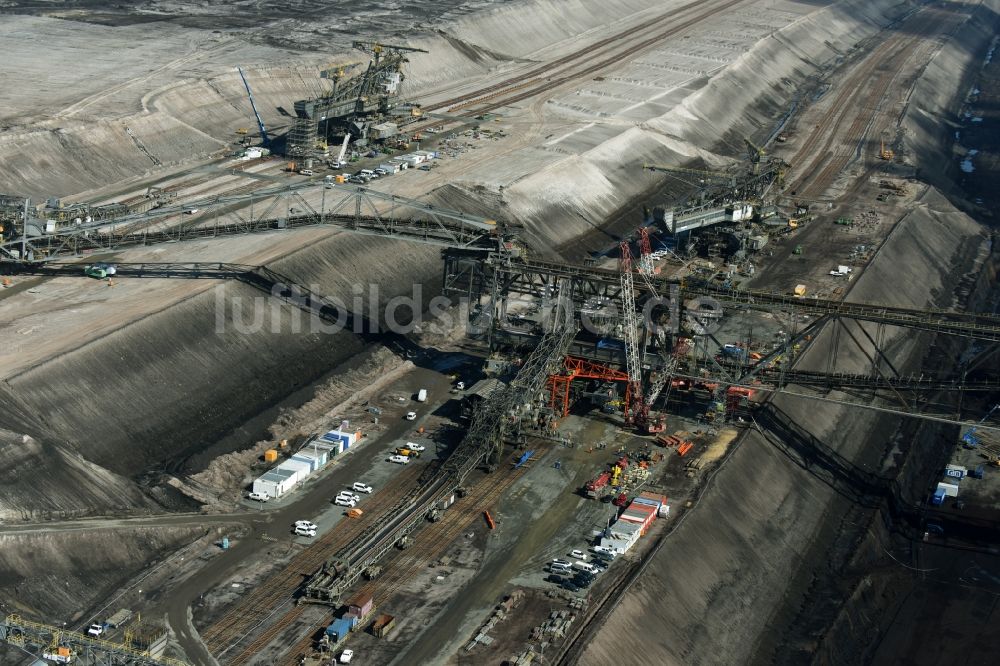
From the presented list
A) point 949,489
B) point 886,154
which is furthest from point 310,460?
point 886,154

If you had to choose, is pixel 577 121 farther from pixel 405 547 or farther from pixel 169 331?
pixel 405 547

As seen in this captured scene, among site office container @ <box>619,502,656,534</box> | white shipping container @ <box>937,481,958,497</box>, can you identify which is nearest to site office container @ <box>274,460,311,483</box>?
site office container @ <box>619,502,656,534</box>

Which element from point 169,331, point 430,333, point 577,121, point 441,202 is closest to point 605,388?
point 430,333

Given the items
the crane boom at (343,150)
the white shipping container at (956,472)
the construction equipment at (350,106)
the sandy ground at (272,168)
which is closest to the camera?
the sandy ground at (272,168)

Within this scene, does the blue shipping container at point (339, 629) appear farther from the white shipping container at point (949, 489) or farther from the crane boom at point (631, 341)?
the white shipping container at point (949, 489)

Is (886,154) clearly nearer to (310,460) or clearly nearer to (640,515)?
(640,515)

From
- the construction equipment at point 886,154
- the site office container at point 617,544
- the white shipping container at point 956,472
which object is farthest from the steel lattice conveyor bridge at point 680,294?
the construction equipment at point 886,154
